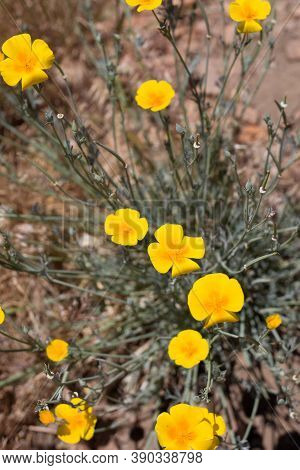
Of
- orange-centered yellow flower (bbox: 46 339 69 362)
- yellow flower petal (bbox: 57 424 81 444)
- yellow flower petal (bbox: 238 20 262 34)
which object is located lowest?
yellow flower petal (bbox: 57 424 81 444)

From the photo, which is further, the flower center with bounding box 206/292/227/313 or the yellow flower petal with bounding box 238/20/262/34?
the yellow flower petal with bounding box 238/20/262/34

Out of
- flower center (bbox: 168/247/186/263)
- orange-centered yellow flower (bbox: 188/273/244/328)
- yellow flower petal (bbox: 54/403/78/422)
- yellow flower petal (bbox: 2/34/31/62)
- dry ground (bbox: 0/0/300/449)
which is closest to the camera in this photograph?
orange-centered yellow flower (bbox: 188/273/244/328)

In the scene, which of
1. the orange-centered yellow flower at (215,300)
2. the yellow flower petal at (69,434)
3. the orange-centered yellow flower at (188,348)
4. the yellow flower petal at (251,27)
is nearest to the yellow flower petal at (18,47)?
the yellow flower petal at (251,27)

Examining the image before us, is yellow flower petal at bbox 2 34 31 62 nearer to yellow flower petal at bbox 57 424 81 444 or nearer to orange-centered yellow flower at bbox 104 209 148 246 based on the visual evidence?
orange-centered yellow flower at bbox 104 209 148 246

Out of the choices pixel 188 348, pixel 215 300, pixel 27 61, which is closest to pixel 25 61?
pixel 27 61

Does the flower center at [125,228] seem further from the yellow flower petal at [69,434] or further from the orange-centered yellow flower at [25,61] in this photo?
the yellow flower petal at [69,434]

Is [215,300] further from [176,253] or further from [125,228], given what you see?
[125,228]

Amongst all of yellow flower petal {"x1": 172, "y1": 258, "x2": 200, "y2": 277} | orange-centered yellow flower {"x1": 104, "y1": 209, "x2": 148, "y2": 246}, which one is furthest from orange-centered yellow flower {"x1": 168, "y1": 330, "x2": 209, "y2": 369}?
orange-centered yellow flower {"x1": 104, "y1": 209, "x2": 148, "y2": 246}
